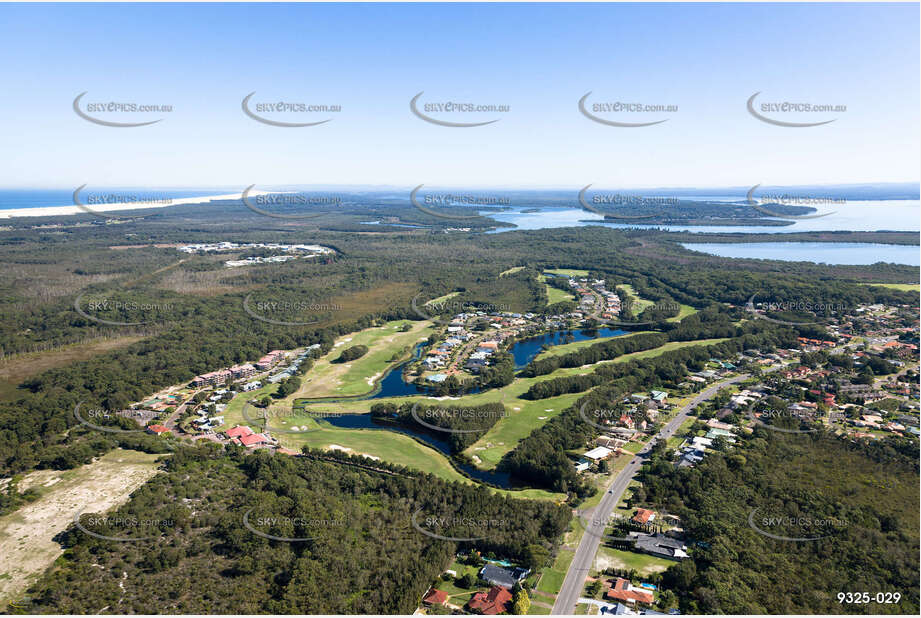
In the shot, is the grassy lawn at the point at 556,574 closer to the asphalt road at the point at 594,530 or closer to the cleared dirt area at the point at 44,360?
the asphalt road at the point at 594,530

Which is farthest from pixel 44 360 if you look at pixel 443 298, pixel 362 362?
pixel 443 298

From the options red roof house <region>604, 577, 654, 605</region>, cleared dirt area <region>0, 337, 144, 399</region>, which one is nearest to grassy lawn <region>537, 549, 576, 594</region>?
red roof house <region>604, 577, 654, 605</region>

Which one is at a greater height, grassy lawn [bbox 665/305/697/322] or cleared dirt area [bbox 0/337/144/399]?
grassy lawn [bbox 665/305/697/322]

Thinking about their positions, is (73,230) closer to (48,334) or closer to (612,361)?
(48,334)

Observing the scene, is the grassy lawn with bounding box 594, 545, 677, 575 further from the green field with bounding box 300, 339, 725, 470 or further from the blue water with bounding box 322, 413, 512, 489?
the green field with bounding box 300, 339, 725, 470

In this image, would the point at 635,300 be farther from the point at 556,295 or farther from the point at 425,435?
the point at 425,435

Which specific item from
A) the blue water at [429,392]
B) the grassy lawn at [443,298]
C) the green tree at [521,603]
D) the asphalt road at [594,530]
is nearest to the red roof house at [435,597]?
the green tree at [521,603]

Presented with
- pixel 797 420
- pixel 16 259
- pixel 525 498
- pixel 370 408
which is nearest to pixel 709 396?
pixel 797 420
